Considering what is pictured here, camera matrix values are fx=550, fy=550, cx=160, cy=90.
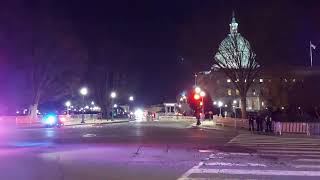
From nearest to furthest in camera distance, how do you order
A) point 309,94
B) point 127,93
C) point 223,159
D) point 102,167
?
point 102,167
point 223,159
point 309,94
point 127,93

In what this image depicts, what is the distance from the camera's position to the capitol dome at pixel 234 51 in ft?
187

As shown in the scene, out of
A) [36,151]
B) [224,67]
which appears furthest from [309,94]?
[36,151]

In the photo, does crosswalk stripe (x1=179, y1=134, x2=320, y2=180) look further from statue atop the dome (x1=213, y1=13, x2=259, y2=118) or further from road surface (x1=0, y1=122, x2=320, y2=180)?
statue atop the dome (x1=213, y1=13, x2=259, y2=118)

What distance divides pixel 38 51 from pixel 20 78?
178 inches

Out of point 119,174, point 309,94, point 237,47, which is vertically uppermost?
point 237,47

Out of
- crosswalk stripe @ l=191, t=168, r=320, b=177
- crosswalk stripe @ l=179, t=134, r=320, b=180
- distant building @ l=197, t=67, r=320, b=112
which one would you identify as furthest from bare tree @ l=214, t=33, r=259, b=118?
crosswalk stripe @ l=191, t=168, r=320, b=177

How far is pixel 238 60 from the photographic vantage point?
57031 millimetres

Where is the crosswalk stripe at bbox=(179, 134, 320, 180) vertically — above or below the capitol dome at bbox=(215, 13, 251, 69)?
below

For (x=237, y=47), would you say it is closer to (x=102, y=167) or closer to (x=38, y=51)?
(x=38, y=51)

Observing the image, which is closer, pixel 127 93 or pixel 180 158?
pixel 180 158

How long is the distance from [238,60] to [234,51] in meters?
1.22

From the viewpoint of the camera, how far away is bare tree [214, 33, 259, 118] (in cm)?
5694

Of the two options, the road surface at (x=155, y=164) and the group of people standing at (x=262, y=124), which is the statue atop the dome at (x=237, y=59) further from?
the road surface at (x=155, y=164)

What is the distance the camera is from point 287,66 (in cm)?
6750
